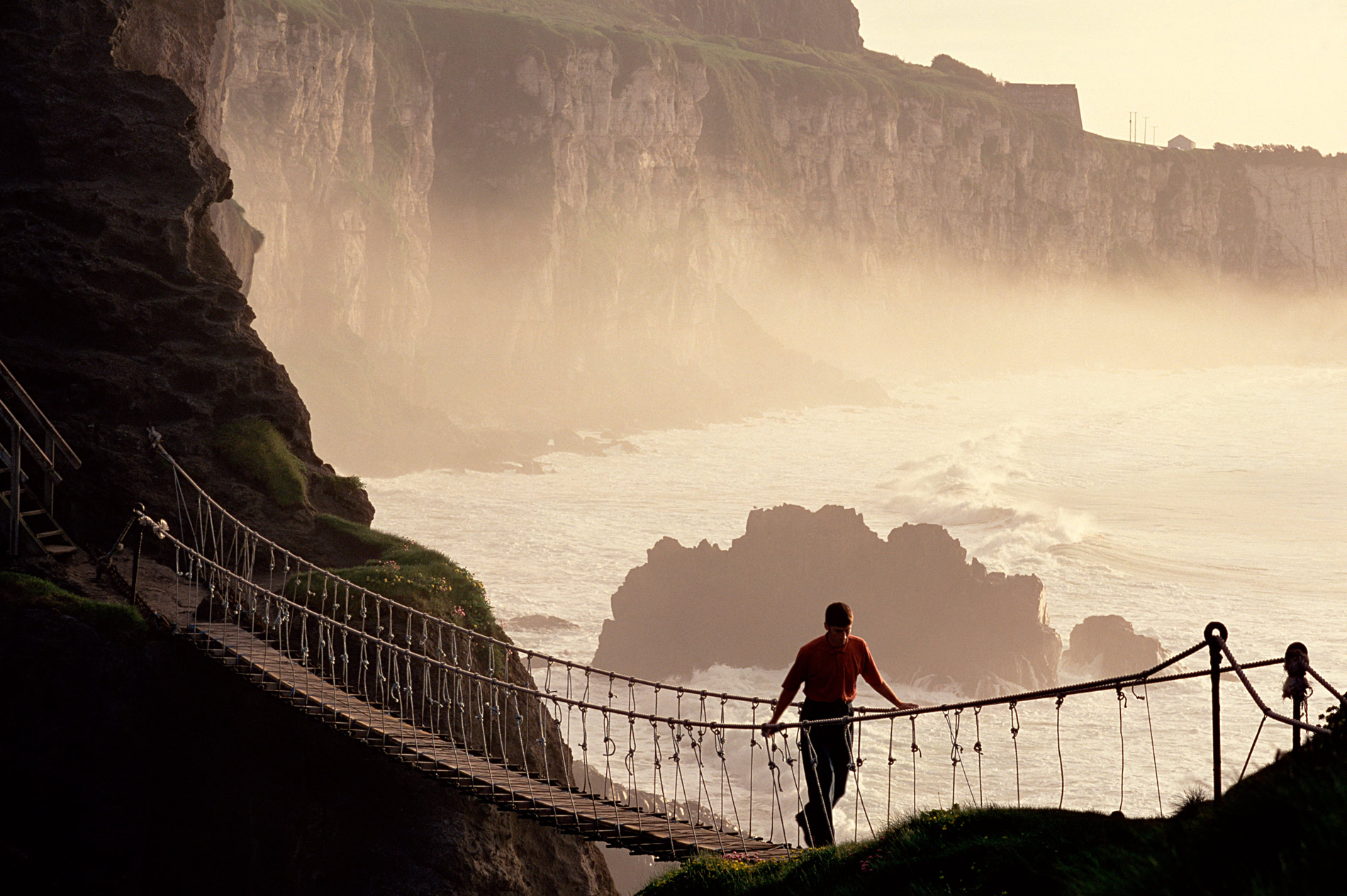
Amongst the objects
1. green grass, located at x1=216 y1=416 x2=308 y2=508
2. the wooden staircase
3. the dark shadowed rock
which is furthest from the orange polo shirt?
the dark shadowed rock

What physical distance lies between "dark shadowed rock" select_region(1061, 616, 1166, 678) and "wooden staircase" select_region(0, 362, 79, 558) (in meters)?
32.8

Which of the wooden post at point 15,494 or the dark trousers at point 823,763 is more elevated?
the wooden post at point 15,494

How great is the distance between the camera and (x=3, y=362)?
15.6 meters

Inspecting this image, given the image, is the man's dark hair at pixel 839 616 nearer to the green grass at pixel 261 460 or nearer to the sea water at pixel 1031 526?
the sea water at pixel 1031 526

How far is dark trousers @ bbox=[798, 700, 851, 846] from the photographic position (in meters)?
8.26

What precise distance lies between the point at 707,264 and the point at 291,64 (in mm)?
43187

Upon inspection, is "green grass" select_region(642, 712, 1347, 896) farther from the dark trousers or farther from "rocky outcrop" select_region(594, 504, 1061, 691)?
"rocky outcrop" select_region(594, 504, 1061, 691)

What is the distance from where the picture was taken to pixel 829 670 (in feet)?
27.2

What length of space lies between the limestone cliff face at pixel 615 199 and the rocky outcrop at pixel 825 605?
1719 cm

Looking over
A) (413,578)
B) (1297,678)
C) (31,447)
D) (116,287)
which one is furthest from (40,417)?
(1297,678)

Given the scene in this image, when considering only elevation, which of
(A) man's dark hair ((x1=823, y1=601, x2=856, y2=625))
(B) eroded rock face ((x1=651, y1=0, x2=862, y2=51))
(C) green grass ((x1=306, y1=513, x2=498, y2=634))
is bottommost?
(A) man's dark hair ((x1=823, y1=601, x2=856, y2=625))

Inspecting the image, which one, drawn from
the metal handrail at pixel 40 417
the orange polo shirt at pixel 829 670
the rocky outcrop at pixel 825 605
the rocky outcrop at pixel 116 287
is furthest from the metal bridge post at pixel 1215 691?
the rocky outcrop at pixel 825 605

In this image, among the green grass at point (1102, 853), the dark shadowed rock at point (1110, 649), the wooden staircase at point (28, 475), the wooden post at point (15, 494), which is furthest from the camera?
the dark shadowed rock at point (1110, 649)

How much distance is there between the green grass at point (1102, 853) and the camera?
14.7 ft
